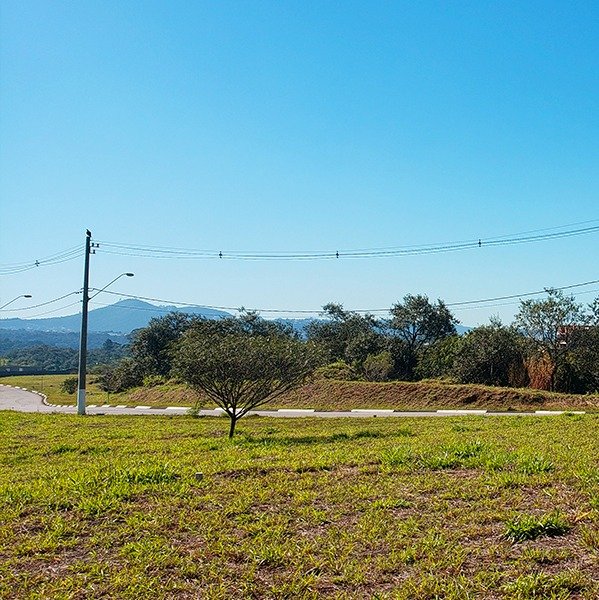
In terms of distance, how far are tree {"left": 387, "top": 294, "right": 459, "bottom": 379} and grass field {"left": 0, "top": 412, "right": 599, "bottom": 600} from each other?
1416 inches

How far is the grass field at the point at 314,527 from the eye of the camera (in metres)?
4.04

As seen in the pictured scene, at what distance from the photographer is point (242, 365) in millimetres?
13938

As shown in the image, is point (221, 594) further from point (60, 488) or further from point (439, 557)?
point (60, 488)

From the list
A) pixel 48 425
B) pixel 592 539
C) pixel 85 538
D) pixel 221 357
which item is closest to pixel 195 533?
pixel 85 538

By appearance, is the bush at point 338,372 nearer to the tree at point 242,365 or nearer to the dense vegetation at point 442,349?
the dense vegetation at point 442,349

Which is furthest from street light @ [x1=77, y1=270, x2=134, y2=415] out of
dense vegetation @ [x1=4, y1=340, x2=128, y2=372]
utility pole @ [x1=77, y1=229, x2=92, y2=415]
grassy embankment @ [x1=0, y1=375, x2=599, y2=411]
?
dense vegetation @ [x1=4, y1=340, x2=128, y2=372]

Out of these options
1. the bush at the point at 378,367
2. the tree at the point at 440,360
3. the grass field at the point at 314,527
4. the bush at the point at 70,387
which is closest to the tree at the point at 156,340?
the bush at the point at 70,387

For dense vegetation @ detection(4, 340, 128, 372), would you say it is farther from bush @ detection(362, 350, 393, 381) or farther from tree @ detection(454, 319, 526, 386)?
tree @ detection(454, 319, 526, 386)

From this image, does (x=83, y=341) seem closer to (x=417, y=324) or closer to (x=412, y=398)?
(x=412, y=398)

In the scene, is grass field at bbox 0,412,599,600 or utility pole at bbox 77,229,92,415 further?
utility pole at bbox 77,229,92,415

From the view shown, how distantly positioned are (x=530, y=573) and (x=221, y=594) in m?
2.12

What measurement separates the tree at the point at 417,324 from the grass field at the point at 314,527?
36.0 meters

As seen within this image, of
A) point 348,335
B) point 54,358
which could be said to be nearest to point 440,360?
point 348,335

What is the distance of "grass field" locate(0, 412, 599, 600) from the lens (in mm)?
4035
